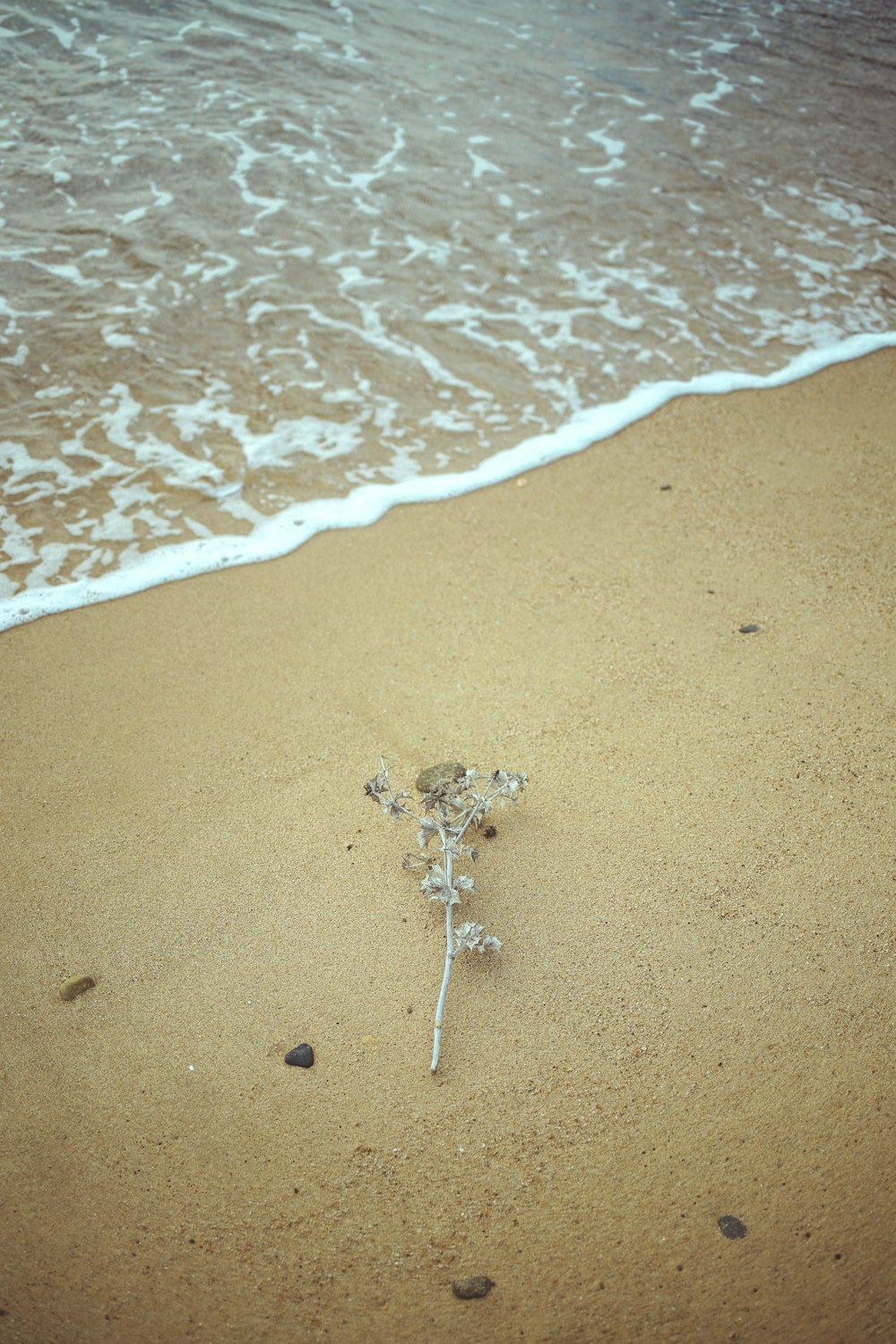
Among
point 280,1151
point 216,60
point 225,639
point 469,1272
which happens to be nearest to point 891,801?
point 469,1272

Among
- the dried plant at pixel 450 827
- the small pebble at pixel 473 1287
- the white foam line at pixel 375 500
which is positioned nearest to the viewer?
the small pebble at pixel 473 1287

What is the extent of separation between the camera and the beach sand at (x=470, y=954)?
1.72m

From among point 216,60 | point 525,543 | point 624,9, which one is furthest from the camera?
point 624,9

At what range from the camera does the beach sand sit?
1723 mm

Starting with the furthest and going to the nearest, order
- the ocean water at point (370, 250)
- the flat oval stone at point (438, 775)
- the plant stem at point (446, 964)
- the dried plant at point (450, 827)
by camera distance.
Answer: the ocean water at point (370, 250) < the flat oval stone at point (438, 775) < the dried plant at point (450, 827) < the plant stem at point (446, 964)

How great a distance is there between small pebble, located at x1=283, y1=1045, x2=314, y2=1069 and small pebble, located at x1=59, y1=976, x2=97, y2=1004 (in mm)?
521

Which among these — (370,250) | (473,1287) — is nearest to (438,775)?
(473,1287)

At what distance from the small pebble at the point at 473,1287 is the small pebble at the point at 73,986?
1055mm

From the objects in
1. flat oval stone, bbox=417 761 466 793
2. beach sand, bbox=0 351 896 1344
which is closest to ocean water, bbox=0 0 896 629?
beach sand, bbox=0 351 896 1344

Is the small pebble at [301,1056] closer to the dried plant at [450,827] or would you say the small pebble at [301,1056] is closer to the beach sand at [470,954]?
the beach sand at [470,954]

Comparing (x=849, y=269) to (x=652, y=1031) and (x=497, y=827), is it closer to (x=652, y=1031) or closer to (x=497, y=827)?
(x=497, y=827)

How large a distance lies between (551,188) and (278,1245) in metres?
6.11

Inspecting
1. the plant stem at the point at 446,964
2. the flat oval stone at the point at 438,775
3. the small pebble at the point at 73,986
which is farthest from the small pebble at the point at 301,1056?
the flat oval stone at the point at 438,775

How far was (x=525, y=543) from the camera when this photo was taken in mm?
3516
